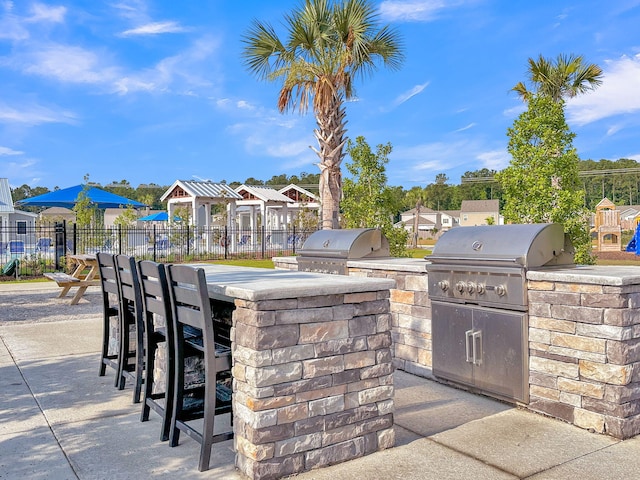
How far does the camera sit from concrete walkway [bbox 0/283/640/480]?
2719mm

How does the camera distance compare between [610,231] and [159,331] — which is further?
[610,231]

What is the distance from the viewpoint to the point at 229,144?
74.6 ft

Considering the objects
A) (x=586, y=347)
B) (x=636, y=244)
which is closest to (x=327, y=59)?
(x=586, y=347)

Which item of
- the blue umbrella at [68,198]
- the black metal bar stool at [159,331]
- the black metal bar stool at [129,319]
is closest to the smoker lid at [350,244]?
the black metal bar stool at [129,319]

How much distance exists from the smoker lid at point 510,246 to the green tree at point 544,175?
3987mm

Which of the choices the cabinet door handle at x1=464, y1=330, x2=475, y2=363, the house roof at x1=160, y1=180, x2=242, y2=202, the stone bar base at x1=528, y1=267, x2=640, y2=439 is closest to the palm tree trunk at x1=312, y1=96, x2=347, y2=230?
the cabinet door handle at x1=464, y1=330, x2=475, y2=363

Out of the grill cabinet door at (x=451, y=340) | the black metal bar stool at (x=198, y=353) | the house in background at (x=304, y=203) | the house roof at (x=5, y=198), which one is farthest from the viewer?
the house in background at (x=304, y=203)

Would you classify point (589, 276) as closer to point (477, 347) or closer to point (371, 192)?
point (477, 347)

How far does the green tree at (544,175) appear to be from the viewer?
762 cm

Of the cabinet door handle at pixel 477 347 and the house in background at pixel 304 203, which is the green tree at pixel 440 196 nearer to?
the house in background at pixel 304 203

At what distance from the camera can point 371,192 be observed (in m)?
9.14

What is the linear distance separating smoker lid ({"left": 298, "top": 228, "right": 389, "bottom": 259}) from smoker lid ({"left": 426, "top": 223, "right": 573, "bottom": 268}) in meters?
1.49

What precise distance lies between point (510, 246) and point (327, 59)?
883 centimetres

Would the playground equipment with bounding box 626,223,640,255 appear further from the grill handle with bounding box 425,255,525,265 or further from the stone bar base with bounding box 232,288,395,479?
the stone bar base with bounding box 232,288,395,479
